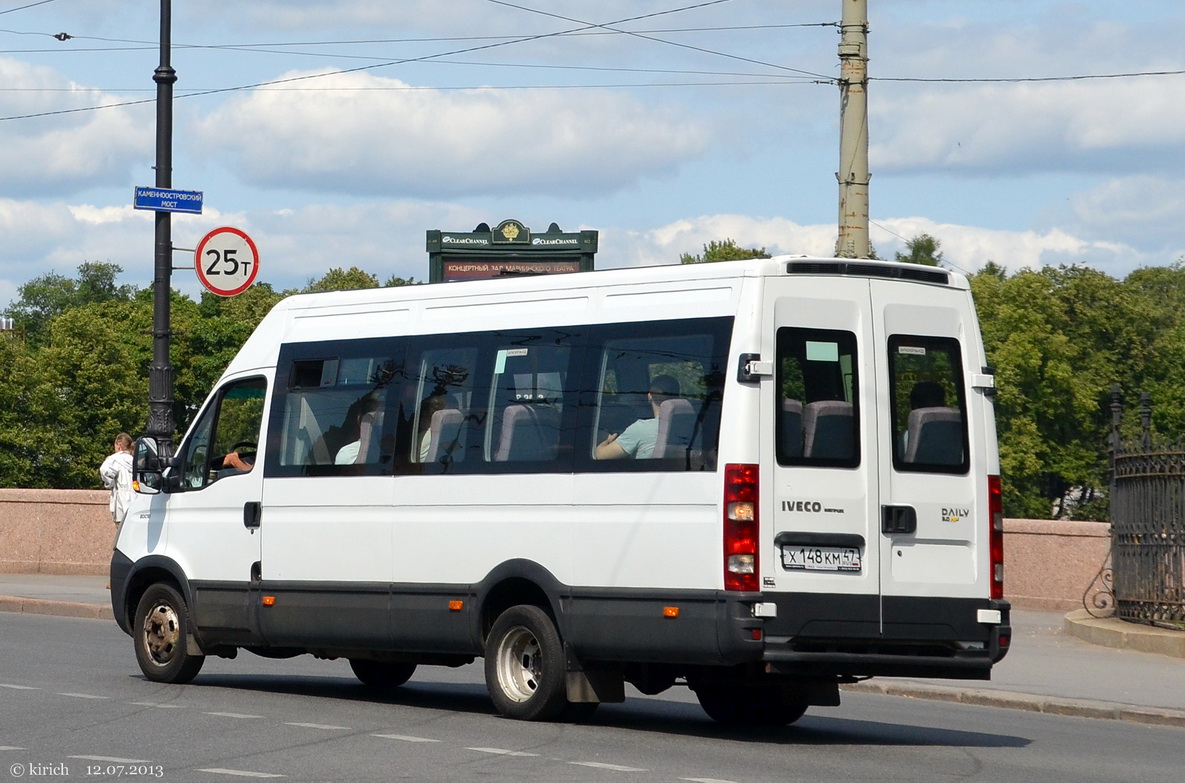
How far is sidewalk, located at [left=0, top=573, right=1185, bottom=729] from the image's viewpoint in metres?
13.4

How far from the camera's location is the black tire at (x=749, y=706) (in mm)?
11617

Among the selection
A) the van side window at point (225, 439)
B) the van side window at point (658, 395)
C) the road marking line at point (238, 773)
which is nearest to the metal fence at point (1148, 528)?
the van side window at point (658, 395)

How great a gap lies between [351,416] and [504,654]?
6.97 ft

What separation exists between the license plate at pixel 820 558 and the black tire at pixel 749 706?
155 centimetres

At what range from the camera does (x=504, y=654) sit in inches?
448

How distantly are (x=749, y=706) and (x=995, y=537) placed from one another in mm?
1993

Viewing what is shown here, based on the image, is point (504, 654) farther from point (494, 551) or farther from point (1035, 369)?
point (1035, 369)

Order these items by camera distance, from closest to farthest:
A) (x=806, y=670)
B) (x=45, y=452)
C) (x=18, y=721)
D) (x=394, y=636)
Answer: (x=806, y=670) → (x=18, y=721) → (x=394, y=636) → (x=45, y=452)

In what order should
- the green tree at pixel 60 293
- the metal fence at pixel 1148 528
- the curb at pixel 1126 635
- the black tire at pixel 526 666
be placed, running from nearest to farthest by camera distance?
the black tire at pixel 526 666 → the curb at pixel 1126 635 → the metal fence at pixel 1148 528 → the green tree at pixel 60 293

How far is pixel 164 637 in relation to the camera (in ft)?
44.2

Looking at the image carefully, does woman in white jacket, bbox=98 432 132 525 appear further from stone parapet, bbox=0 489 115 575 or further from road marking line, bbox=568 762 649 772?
road marking line, bbox=568 762 649 772

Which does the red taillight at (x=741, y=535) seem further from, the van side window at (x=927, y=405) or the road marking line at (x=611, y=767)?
the road marking line at (x=611, y=767)

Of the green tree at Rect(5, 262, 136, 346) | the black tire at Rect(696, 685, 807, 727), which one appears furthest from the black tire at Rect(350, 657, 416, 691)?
the green tree at Rect(5, 262, 136, 346)

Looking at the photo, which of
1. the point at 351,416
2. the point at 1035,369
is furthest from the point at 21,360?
the point at 351,416
